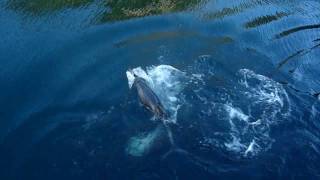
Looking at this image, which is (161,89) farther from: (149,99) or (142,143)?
(142,143)

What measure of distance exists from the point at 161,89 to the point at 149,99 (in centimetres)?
192

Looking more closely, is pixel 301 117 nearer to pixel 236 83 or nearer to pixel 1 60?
pixel 236 83

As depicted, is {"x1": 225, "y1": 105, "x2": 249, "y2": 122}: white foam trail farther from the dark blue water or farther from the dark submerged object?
the dark submerged object

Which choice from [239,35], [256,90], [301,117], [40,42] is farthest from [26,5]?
[301,117]

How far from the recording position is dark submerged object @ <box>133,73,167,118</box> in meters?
20.3

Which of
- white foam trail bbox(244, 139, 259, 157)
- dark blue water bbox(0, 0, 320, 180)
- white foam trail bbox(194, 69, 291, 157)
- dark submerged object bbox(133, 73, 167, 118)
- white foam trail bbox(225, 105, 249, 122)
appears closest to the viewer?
dark blue water bbox(0, 0, 320, 180)

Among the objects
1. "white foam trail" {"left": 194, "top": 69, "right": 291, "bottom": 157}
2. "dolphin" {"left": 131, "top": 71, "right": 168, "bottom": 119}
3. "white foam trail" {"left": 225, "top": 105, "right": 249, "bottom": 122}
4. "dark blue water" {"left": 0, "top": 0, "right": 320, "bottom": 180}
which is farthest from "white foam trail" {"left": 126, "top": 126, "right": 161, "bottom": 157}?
"white foam trail" {"left": 225, "top": 105, "right": 249, "bottom": 122}

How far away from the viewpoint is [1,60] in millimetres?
23406

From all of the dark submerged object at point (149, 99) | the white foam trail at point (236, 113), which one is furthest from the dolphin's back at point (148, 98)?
the white foam trail at point (236, 113)

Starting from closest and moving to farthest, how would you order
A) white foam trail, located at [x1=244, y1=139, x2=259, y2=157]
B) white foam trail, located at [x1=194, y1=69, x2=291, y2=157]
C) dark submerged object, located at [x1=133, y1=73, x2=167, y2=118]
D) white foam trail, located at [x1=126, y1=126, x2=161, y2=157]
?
white foam trail, located at [x1=126, y1=126, x2=161, y2=157] < white foam trail, located at [x1=244, y1=139, x2=259, y2=157] < white foam trail, located at [x1=194, y1=69, x2=291, y2=157] < dark submerged object, located at [x1=133, y1=73, x2=167, y2=118]

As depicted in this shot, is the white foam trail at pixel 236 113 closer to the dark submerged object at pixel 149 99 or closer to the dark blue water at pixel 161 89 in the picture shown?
the dark blue water at pixel 161 89

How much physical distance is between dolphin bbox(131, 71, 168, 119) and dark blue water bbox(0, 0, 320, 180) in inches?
13.8

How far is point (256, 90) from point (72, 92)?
8.14 meters

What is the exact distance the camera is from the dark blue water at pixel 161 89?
18.8m
